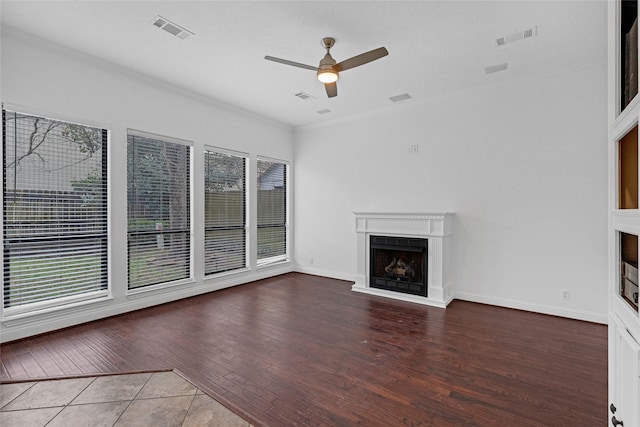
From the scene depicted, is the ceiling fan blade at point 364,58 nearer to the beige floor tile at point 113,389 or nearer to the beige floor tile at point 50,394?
the beige floor tile at point 113,389

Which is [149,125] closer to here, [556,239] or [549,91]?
[549,91]

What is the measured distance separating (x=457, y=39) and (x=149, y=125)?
13.4 ft

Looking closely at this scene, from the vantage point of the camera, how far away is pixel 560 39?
3.21 m

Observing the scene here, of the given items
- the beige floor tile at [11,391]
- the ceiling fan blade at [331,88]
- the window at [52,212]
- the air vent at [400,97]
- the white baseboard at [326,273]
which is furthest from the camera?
the white baseboard at [326,273]

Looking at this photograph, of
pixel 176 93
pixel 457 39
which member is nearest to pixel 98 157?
pixel 176 93

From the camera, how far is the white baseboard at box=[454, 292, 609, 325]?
12.2ft

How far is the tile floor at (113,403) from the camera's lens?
2.05 metres

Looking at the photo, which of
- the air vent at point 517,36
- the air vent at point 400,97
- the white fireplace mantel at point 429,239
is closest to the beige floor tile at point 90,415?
the white fireplace mantel at point 429,239

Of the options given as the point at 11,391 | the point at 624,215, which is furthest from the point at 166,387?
the point at 624,215

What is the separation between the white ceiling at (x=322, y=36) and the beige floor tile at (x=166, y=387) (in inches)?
129

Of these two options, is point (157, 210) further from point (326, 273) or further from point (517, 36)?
point (517, 36)

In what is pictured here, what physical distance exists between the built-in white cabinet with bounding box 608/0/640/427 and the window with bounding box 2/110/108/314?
4806 millimetres

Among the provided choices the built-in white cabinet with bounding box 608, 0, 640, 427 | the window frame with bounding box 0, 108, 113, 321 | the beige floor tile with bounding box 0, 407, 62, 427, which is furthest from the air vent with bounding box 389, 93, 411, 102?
the beige floor tile with bounding box 0, 407, 62, 427

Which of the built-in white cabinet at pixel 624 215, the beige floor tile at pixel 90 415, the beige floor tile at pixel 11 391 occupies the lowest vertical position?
the beige floor tile at pixel 90 415
